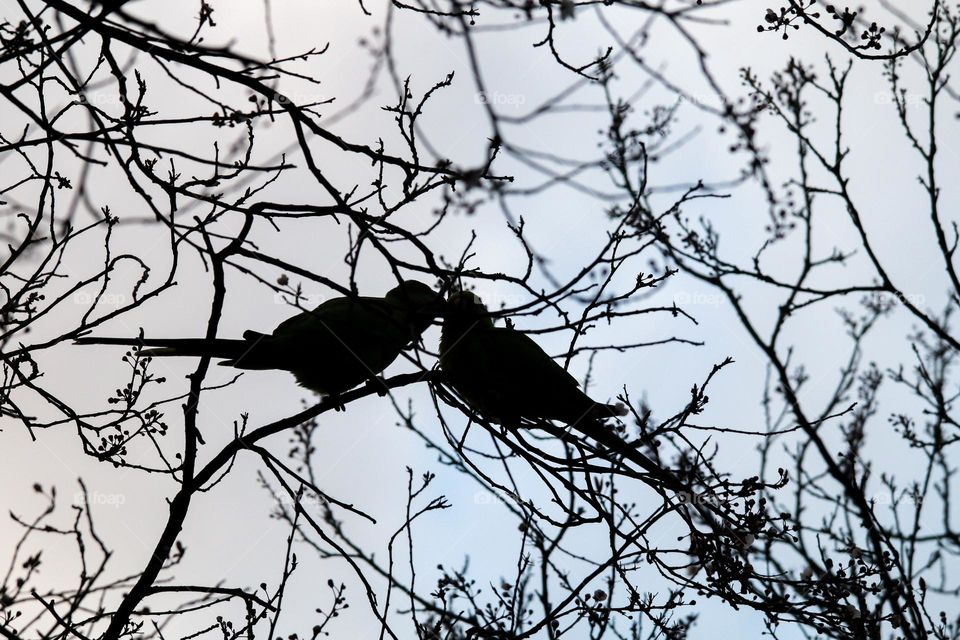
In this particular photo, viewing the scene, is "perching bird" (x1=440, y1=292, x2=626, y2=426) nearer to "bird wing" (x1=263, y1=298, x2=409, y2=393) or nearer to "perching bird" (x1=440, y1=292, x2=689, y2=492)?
"perching bird" (x1=440, y1=292, x2=689, y2=492)

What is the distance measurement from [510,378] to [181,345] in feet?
6.27

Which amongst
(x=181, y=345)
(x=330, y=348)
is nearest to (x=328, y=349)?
(x=330, y=348)

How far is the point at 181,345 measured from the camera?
4125mm

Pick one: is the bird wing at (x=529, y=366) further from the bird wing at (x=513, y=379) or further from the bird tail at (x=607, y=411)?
the bird tail at (x=607, y=411)

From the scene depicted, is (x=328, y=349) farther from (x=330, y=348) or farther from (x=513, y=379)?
(x=513, y=379)

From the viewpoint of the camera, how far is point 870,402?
337 inches

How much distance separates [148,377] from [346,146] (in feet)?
5.88

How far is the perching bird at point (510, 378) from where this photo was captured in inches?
181

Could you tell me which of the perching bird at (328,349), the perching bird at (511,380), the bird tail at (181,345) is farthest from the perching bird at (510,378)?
the bird tail at (181,345)

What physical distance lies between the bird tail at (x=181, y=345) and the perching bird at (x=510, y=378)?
3.84 ft

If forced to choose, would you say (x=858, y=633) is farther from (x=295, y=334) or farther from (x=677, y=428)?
(x=295, y=334)

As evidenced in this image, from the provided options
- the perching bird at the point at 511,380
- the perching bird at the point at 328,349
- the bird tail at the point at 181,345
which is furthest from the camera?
the perching bird at the point at 328,349

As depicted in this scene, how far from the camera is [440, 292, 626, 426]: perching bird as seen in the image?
4.61m

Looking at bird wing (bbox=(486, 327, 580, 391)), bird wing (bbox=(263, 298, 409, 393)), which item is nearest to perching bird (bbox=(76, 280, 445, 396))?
bird wing (bbox=(263, 298, 409, 393))
